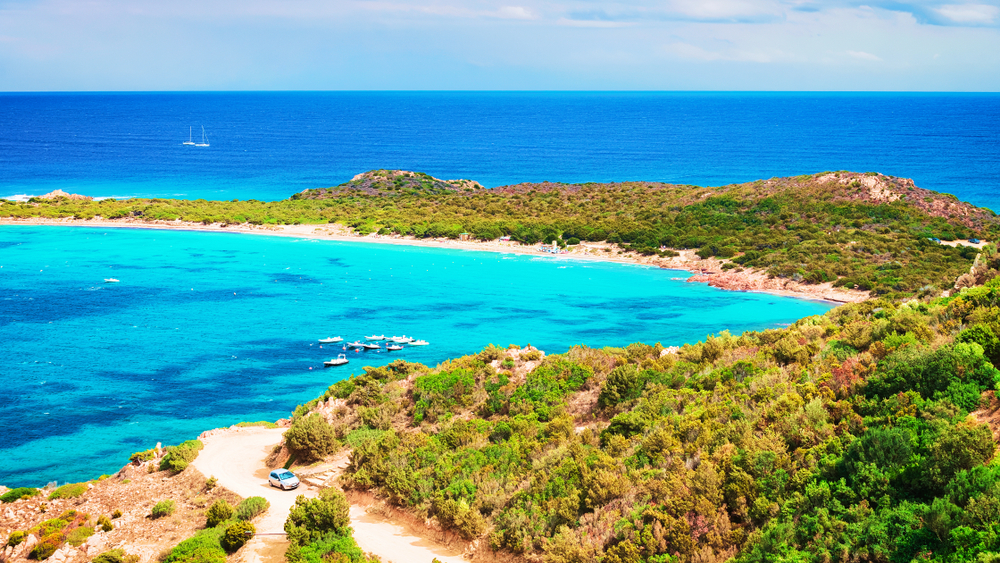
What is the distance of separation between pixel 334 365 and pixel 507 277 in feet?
86.5

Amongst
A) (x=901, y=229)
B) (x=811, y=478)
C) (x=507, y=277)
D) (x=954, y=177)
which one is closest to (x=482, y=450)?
(x=811, y=478)

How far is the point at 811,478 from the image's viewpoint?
1659cm

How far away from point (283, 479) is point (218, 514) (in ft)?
10.5

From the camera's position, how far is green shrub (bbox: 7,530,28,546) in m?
22.8

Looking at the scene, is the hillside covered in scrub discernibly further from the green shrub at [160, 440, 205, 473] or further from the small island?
the green shrub at [160, 440, 205, 473]

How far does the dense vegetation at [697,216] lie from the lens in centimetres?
6562

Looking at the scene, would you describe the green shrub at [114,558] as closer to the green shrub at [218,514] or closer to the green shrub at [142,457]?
the green shrub at [218,514]

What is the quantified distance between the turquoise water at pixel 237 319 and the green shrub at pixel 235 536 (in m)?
13.6

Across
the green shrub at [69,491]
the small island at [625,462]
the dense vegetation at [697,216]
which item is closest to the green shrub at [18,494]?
the small island at [625,462]

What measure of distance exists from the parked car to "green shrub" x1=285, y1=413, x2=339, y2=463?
5.79 ft

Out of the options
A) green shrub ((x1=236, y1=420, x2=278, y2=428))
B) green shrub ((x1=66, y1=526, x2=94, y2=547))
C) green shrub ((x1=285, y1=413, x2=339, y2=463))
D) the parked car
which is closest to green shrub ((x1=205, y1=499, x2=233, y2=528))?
the parked car

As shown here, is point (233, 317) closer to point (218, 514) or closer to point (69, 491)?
point (69, 491)

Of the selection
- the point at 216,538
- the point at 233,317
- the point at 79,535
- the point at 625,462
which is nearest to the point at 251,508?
the point at 216,538

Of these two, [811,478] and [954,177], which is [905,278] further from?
[954,177]
